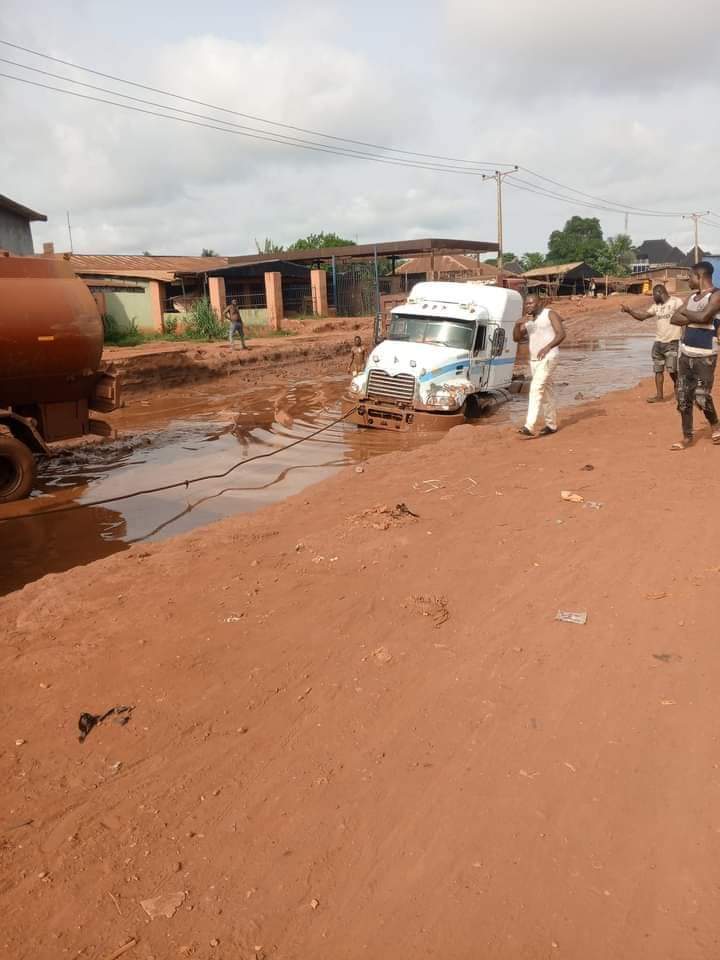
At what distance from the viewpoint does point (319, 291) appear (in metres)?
35.4

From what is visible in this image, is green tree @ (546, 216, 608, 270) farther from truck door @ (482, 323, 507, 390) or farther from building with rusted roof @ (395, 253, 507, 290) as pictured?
truck door @ (482, 323, 507, 390)

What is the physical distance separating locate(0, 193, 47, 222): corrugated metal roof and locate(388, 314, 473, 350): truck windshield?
1852cm

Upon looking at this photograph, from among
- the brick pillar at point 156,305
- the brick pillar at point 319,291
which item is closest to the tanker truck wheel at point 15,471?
the brick pillar at point 156,305

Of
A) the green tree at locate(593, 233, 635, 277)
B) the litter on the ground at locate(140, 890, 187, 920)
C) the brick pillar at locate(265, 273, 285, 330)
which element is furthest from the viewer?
Answer: the green tree at locate(593, 233, 635, 277)

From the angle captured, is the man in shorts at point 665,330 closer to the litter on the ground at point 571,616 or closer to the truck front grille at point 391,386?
the truck front grille at point 391,386

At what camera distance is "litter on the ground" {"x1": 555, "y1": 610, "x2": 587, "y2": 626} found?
4211mm

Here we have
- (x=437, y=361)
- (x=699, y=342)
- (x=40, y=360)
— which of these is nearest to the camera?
(x=699, y=342)

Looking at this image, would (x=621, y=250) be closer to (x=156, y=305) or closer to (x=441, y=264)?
(x=441, y=264)

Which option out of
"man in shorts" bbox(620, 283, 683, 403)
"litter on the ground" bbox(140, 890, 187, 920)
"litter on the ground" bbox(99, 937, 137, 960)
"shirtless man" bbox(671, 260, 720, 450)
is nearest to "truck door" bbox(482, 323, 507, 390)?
"man in shorts" bbox(620, 283, 683, 403)

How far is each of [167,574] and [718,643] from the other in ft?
12.1

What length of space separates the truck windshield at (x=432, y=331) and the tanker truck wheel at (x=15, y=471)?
283 inches

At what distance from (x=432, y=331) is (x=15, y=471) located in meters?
7.72

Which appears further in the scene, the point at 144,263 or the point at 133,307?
the point at 144,263

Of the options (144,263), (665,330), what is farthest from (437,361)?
(144,263)
